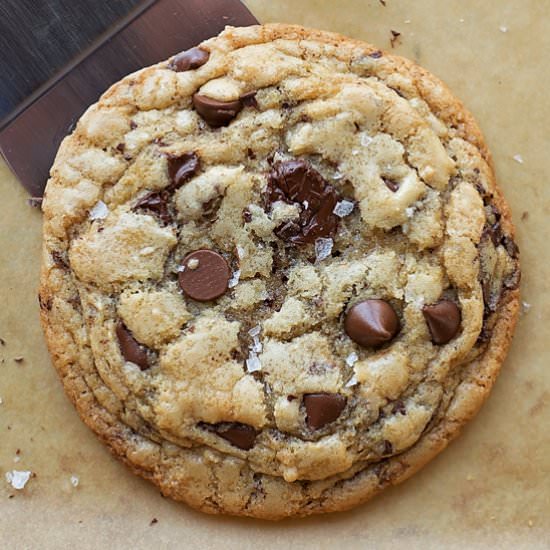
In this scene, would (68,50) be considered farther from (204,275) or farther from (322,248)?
(322,248)

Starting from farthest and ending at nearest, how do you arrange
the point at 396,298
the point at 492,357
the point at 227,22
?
the point at 227,22
the point at 492,357
the point at 396,298

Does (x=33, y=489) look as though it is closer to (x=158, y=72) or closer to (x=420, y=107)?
(x=158, y=72)

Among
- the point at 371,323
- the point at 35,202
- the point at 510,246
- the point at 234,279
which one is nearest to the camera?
the point at 371,323

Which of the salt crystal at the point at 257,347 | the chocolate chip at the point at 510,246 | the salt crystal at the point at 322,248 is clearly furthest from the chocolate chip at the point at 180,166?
the chocolate chip at the point at 510,246

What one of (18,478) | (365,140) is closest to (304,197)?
(365,140)

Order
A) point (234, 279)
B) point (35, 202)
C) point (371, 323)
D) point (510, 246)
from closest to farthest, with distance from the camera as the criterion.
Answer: point (371, 323)
point (234, 279)
point (510, 246)
point (35, 202)

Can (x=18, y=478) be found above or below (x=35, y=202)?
below

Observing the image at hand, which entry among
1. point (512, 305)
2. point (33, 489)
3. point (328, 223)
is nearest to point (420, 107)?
point (328, 223)
